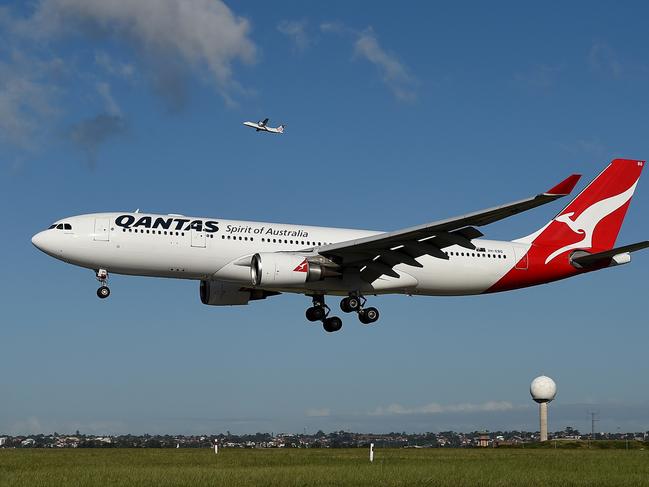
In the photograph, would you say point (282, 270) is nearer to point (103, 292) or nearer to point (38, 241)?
point (103, 292)

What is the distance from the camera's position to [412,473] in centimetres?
2762

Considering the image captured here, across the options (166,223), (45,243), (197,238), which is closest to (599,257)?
(197,238)

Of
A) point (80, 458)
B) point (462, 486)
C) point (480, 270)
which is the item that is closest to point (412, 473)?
point (462, 486)

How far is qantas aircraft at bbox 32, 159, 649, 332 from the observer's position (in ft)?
128

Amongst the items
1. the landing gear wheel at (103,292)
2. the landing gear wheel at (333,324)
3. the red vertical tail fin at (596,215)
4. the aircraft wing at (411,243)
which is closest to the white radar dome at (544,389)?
the red vertical tail fin at (596,215)

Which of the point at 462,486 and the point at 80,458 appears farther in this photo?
the point at 80,458

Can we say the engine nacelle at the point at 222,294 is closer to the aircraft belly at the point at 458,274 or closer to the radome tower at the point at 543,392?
the aircraft belly at the point at 458,274

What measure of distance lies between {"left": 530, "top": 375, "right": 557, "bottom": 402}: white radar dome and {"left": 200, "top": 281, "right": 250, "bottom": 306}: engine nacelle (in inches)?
1715

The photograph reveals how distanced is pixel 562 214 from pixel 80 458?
92.5 feet

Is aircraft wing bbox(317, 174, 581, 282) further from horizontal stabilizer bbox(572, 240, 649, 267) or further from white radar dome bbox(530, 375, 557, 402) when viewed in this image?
white radar dome bbox(530, 375, 557, 402)

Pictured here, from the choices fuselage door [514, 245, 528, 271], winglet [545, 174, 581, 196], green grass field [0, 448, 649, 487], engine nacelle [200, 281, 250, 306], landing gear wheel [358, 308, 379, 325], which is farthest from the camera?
fuselage door [514, 245, 528, 271]

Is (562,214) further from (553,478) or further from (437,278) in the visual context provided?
(553,478)

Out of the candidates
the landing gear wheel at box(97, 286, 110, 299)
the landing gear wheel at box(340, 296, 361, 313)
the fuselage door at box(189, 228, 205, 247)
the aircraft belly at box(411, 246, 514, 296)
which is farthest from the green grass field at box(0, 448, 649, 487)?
the aircraft belly at box(411, 246, 514, 296)

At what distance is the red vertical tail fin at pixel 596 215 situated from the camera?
47531mm
